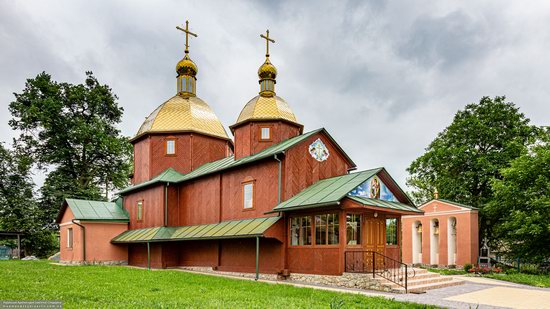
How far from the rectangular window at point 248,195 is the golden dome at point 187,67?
10745 mm

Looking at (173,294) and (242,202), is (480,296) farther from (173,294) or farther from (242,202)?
(242,202)

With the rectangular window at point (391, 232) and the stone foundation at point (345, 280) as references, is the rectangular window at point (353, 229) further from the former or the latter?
the rectangular window at point (391, 232)

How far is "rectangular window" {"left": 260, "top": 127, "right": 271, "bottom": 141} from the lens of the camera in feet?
58.1

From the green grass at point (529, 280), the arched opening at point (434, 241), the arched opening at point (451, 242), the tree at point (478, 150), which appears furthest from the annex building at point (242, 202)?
the tree at point (478, 150)

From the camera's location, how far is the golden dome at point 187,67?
80.7ft

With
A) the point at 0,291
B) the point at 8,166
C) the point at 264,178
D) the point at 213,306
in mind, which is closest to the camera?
the point at 213,306

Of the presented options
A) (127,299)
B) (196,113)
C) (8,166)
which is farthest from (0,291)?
(8,166)

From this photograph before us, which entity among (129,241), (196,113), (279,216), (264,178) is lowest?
(129,241)

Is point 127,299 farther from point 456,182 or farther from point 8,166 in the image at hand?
point 8,166

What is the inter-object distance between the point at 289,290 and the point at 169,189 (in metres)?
11.1

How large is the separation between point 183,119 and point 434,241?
14.1 m

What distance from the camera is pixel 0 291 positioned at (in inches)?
376

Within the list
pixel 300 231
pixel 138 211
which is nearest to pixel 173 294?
pixel 300 231

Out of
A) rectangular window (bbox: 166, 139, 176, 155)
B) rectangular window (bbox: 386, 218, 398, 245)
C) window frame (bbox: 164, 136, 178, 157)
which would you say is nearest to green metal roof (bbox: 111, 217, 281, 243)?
rectangular window (bbox: 386, 218, 398, 245)
